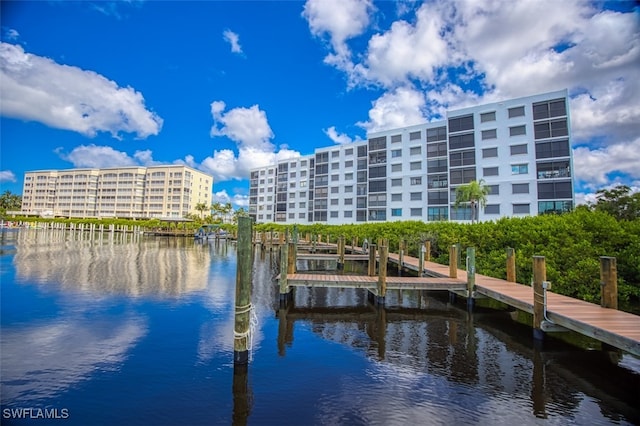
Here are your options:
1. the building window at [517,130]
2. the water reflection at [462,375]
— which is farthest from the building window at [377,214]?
the water reflection at [462,375]

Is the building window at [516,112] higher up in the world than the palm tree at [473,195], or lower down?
higher up

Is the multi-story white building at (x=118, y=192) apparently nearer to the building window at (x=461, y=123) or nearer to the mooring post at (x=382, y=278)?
the building window at (x=461, y=123)

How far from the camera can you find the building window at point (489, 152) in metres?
48.7

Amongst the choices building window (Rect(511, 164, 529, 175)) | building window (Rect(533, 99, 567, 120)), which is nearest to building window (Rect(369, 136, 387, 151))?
building window (Rect(511, 164, 529, 175))

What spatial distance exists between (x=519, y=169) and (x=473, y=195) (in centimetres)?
794

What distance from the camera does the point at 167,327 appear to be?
10.7 meters

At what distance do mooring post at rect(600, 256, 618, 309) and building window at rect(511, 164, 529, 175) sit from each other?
42.1 m

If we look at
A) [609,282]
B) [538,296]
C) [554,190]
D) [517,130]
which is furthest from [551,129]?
[538,296]

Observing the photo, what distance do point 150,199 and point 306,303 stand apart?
128 meters

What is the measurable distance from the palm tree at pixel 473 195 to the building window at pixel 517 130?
822 cm

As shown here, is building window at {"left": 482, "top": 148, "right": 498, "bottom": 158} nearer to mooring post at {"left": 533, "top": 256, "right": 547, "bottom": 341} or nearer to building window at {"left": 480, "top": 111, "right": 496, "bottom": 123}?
building window at {"left": 480, "top": 111, "right": 496, "bottom": 123}

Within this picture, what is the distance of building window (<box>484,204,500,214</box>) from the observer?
47.4m

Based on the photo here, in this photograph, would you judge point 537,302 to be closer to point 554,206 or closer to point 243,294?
point 243,294

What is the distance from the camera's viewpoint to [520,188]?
4594cm
